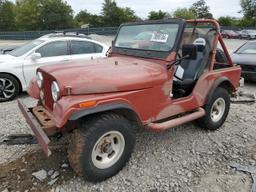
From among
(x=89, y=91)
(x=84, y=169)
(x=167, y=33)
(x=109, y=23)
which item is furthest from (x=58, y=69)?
(x=109, y=23)

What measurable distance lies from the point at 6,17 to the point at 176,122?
60462 millimetres

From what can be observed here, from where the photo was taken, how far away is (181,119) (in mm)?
4020

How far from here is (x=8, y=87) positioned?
6559 mm

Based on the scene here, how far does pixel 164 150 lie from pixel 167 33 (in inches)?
67.6

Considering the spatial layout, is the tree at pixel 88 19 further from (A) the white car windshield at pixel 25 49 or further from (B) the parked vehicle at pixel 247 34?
(A) the white car windshield at pixel 25 49

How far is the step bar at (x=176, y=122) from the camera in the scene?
3672mm

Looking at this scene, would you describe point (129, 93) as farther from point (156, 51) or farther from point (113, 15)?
point (113, 15)

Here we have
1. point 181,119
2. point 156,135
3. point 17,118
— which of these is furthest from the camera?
point 17,118

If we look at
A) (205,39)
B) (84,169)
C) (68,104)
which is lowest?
(84,169)

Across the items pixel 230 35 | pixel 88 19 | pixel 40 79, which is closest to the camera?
pixel 40 79

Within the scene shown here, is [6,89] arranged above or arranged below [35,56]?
below

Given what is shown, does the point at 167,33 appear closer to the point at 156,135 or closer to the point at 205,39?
the point at 205,39

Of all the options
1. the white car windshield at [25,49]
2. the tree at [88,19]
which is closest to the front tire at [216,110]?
the white car windshield at [25,49]

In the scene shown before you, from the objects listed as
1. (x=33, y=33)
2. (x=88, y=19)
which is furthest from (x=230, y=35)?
(x=88, y=19)
